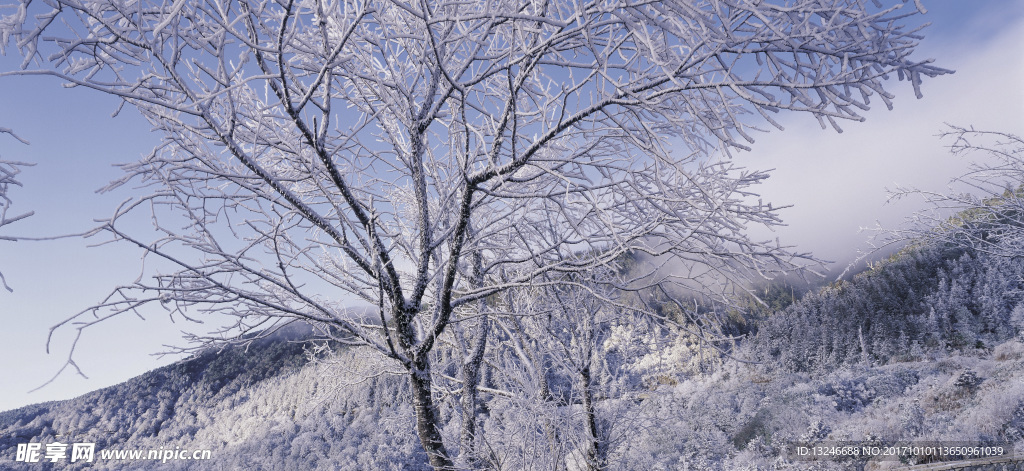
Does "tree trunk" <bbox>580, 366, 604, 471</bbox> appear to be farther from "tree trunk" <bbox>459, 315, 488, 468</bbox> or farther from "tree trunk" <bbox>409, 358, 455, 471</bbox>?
"tree trunk" <bbox>409, 358, 455, 471</bbox>

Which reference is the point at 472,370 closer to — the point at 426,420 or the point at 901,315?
the point at 426,420

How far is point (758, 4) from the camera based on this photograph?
4.77 feet

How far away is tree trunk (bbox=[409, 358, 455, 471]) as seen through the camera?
308 centimetres

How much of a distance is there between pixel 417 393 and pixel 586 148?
84.8 inches

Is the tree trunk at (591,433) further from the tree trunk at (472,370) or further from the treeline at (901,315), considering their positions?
the treeline at (901,315)

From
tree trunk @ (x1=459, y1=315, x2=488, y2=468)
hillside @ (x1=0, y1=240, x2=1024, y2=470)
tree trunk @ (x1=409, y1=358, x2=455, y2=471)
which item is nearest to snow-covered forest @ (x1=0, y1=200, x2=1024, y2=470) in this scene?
hillside @ (x1=0, y1=240, x2=1024, y2=470)

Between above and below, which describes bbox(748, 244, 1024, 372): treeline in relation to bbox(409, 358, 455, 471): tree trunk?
below

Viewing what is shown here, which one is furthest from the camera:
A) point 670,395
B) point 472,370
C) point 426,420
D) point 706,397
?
point 706,397

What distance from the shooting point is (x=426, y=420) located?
3.14 meters

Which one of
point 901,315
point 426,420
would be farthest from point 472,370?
point 901,315

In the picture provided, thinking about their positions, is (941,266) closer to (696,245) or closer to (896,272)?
(896,272)

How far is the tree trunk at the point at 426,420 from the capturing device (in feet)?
10.1

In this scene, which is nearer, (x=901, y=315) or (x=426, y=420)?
(x=426, y=420)

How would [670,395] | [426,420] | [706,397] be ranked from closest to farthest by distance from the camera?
[426,420]
[670,395]
[706,397]
